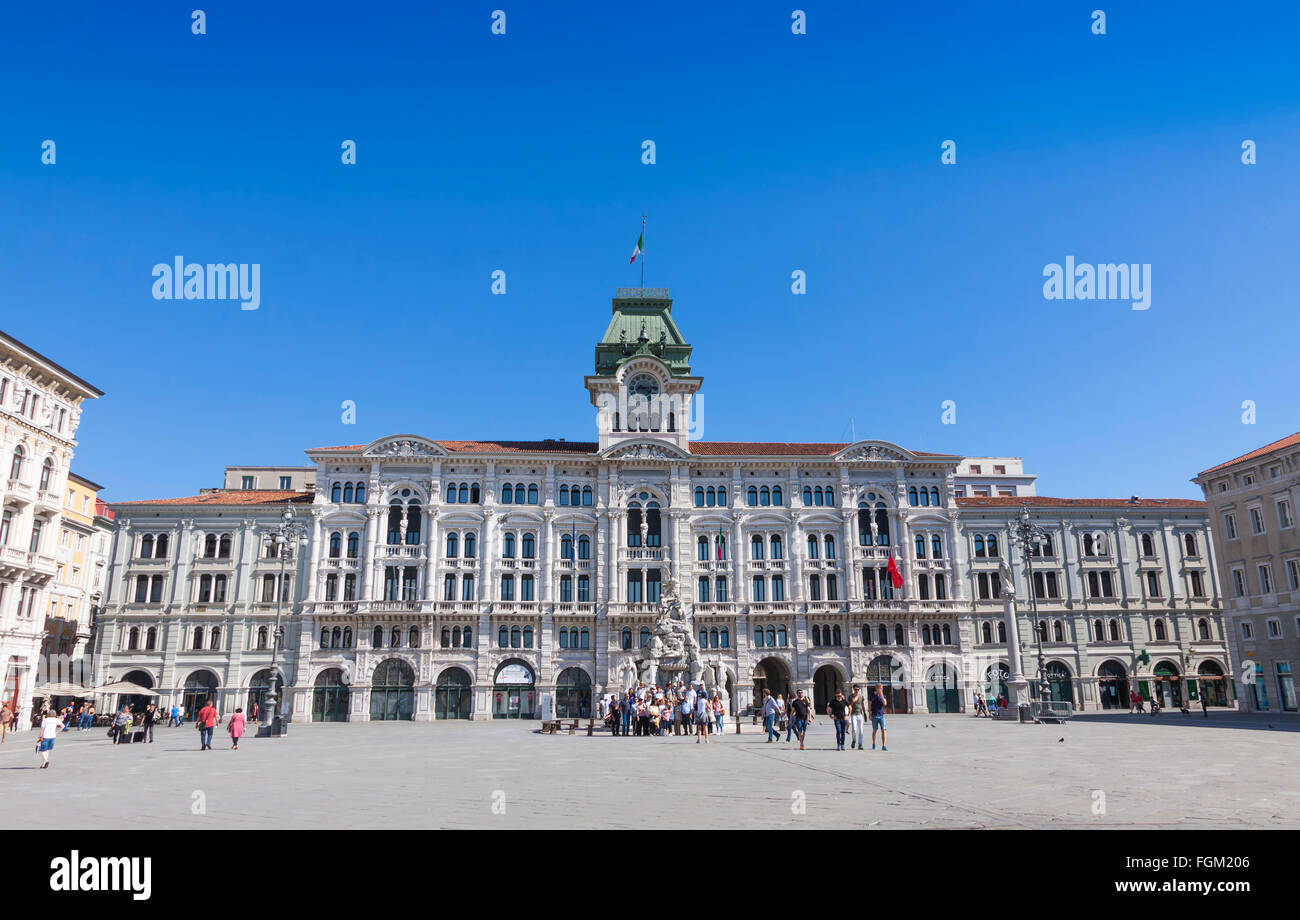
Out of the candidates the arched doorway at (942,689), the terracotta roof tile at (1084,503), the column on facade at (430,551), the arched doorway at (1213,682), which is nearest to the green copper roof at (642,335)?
the column on facade at (430,551)

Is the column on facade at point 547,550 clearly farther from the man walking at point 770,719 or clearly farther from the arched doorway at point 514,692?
the man walking at point 770,719

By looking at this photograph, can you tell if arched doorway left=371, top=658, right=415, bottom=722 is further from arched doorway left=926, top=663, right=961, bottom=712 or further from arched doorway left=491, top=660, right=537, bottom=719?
arched doorway left=926, top=663, right=961, bottom=712

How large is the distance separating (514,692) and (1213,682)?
4785 centimetres

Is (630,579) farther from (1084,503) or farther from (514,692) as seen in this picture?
(1084,503)

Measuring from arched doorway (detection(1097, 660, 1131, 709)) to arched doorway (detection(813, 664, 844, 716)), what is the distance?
18479 mm

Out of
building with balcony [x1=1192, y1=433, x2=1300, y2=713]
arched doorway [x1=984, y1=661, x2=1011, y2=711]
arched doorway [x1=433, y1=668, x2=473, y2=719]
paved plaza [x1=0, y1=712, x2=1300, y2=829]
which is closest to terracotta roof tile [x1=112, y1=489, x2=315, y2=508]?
arched doorway [x1=433, y1=668, x2=473, y2=719]

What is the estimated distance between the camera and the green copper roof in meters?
63.4

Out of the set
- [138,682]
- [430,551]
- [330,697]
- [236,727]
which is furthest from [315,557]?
[236,727]

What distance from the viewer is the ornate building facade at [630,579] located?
53.7 m

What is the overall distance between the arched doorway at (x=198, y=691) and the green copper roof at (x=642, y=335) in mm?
32739
